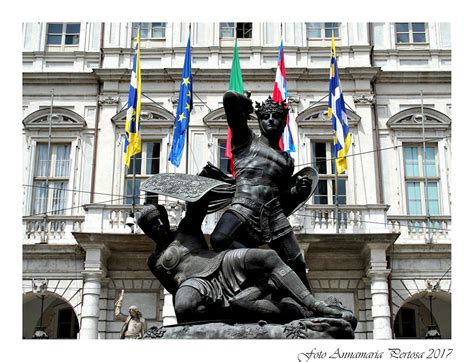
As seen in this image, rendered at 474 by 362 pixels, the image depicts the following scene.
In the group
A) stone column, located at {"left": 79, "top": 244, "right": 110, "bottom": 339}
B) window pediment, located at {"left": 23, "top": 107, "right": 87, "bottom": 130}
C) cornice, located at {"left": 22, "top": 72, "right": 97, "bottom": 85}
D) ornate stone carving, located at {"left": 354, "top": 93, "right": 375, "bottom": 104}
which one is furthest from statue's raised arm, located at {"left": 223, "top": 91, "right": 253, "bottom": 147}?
cornice, located at {"left": 22, "top": 72, "right": 97, "bottom": 85}

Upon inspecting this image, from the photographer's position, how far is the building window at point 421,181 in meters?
22.3

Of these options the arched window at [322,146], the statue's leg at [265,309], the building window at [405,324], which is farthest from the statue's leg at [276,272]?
the building window at [405,324]

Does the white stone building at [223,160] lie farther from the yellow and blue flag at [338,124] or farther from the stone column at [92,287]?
the yellow and blue flag at [338,124]

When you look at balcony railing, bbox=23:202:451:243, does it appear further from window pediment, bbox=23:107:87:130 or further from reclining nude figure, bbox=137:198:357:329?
reclining nude figure, bbox=137:198:357:329

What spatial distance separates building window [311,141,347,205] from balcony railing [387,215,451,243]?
179cm

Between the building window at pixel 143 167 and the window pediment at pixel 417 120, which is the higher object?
the window pediment at pixel 417 120

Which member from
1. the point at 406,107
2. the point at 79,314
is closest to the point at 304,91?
the point at 406,107

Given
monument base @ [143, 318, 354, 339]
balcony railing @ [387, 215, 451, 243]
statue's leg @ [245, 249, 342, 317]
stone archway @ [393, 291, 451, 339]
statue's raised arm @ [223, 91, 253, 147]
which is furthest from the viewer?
stone archway @ [393, 291, 451, 339]

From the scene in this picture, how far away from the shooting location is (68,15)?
21375 mm

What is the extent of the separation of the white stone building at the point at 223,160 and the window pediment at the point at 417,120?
0.15ft

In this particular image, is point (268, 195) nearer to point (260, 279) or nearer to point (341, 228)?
point (260, 279)

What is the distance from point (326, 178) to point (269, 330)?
16.7 meters

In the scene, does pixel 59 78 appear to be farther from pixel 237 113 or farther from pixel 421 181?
pixel 237 113

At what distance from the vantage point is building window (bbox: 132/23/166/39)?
24.7 metres
